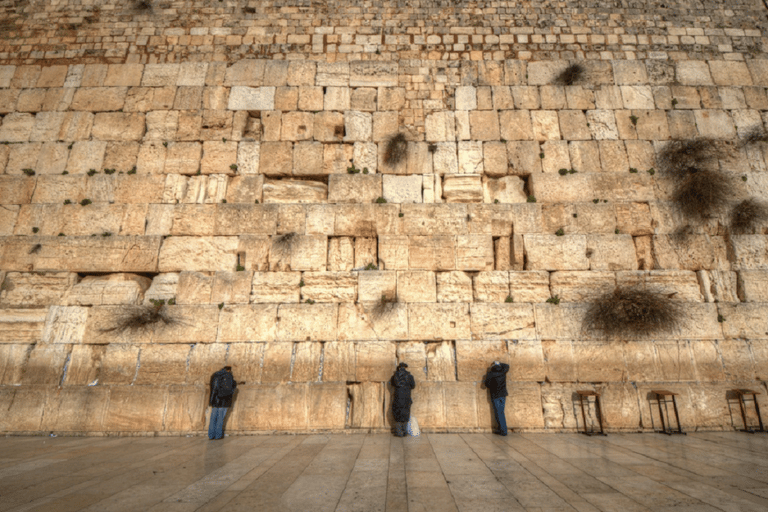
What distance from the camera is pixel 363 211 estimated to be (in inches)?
273

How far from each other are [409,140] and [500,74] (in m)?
2.54

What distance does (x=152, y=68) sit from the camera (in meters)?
7.87

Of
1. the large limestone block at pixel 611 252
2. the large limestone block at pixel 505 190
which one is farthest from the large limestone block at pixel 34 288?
the large limestone block at pixel 611 252

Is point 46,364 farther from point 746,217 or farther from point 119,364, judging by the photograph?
point 746,217

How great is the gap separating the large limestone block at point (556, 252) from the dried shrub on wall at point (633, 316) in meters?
0.80

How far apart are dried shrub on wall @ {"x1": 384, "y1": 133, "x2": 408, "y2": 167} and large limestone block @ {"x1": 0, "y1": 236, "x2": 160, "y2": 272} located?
15.1ft

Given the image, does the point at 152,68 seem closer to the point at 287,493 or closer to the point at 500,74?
the point at 500,74

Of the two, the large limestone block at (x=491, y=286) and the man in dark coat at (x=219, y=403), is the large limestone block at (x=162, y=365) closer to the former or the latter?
the man in dark coat at (x=219, y=403)

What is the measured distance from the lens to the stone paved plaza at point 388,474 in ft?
9.53

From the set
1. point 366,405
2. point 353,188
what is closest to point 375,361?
point 366,405

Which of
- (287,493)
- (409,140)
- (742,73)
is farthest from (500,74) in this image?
(287,493)

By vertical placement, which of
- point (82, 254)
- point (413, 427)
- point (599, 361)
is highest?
point (82, 254)

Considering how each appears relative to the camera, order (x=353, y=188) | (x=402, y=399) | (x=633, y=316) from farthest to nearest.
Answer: (x=353, y=188)
(x=633, y=316)
(x=402, y=399)

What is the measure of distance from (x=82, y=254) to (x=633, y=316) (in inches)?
384
